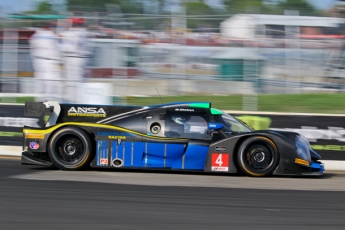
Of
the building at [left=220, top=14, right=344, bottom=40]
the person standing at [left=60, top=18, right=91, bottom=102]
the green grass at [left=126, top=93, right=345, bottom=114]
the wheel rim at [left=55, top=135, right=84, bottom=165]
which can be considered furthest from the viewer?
the person standing at [left=60, top=18, right=91, bottom=102]

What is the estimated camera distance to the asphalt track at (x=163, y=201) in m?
5.41

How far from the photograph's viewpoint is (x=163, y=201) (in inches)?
260

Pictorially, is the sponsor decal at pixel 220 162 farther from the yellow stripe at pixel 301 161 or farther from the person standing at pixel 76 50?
the person standing at pixel 76 50

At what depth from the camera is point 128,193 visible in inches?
281

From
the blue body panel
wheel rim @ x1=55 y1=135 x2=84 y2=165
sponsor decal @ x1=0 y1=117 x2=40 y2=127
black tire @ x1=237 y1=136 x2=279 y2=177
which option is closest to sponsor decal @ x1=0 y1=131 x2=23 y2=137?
sponsor decal @ x1=0 y1=117 x2=40 y2=127

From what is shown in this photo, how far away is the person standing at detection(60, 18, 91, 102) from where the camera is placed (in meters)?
13.9

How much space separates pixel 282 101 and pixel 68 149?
17.1 feet

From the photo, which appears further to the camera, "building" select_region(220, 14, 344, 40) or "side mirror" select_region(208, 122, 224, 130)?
"building" select_region(220, 14, 344, 40)

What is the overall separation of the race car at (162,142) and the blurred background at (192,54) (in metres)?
3.27

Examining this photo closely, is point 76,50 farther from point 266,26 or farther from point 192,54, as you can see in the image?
point 266,26

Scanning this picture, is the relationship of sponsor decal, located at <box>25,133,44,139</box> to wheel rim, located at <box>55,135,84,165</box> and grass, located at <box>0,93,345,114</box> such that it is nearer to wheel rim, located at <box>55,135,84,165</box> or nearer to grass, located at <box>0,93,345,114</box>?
wheel rim, located at <box>55,135,84,165</box>

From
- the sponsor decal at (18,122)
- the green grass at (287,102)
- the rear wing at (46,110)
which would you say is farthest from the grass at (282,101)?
the rear wing at (46,110)

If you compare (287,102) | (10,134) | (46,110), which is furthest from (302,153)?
(10,134)

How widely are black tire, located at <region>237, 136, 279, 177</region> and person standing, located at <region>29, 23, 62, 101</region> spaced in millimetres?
5539
